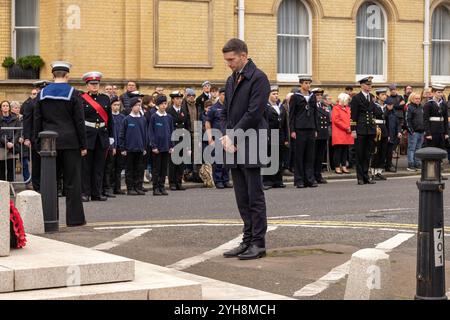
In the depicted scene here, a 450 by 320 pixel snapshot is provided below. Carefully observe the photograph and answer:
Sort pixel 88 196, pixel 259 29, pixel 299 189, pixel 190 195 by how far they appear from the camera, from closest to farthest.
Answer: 1. pixel 88 196
2. pixel 190 195
3. pixel 299 189
4. pixel 259 29

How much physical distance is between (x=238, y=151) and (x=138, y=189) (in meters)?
9.01

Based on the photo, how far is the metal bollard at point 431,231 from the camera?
850 centimetres

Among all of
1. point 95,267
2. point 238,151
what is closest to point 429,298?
point 95,267

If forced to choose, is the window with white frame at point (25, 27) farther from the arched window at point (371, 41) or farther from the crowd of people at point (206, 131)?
the arched window at point (371, 41)

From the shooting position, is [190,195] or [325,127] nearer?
[190,195]

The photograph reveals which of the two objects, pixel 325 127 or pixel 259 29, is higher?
pixel 259 29

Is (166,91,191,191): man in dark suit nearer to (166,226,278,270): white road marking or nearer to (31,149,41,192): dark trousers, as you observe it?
(31,149,41,192): dark trousers

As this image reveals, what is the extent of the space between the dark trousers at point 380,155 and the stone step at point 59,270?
591 inches

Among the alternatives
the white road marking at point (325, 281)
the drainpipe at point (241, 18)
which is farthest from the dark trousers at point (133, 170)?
the drainpipe at point (241, 18)

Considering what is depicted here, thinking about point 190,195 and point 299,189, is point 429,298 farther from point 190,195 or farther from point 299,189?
point 299,189

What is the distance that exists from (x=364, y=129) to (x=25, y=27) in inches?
404

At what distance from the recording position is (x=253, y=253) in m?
11.6

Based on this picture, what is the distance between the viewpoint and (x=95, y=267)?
29.4 feet

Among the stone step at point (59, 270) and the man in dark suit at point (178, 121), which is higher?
the man in dark suit at point (178, 121)
